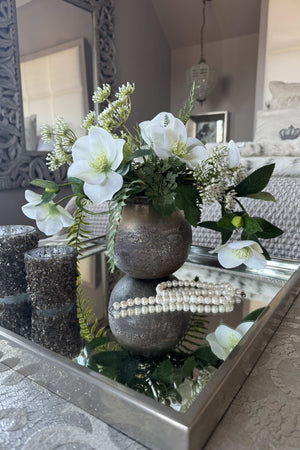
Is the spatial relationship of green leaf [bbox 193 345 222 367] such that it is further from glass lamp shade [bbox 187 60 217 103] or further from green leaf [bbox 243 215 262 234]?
glass lamp shade [bbox 187 60 217 103]

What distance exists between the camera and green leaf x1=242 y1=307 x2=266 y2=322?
0.50 metres

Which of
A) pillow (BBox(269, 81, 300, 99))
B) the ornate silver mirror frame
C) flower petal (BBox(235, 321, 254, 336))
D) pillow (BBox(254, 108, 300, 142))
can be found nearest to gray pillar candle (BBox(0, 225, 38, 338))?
flower petal (BBox(235, 321, 254, 336))

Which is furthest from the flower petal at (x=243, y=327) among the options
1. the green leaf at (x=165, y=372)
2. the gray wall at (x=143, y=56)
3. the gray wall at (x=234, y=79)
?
the gray wall at (x=234, y=79)

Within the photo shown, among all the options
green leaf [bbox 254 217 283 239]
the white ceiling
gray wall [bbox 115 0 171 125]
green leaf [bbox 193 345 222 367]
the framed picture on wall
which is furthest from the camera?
the framed picture on wall

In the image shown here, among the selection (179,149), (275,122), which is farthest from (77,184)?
(275,122)

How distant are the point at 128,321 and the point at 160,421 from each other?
233mm

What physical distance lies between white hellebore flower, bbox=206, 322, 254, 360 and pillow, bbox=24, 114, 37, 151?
6.85ft

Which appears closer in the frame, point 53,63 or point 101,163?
point 101,163

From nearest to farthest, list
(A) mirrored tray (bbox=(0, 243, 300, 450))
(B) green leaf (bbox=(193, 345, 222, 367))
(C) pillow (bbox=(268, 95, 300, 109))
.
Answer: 1. (A) mirrored tray (bbox=(0, 243, 300, 450))
2. (B) green leaf (bbox=(193, 345, 222, 367))
3. (C) pillow (bbox=(268, 95, 300, 109))

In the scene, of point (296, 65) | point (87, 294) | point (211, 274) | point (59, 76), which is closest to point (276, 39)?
point (296, 65)

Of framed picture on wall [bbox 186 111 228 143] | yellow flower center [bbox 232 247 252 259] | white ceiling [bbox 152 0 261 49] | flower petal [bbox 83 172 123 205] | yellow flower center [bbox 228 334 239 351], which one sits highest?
white ceiling [bbox 152 0 261 49]

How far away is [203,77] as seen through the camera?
11.0 ft

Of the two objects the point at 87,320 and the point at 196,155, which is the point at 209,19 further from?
the point at 87,320

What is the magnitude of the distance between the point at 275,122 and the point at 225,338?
2198mm
